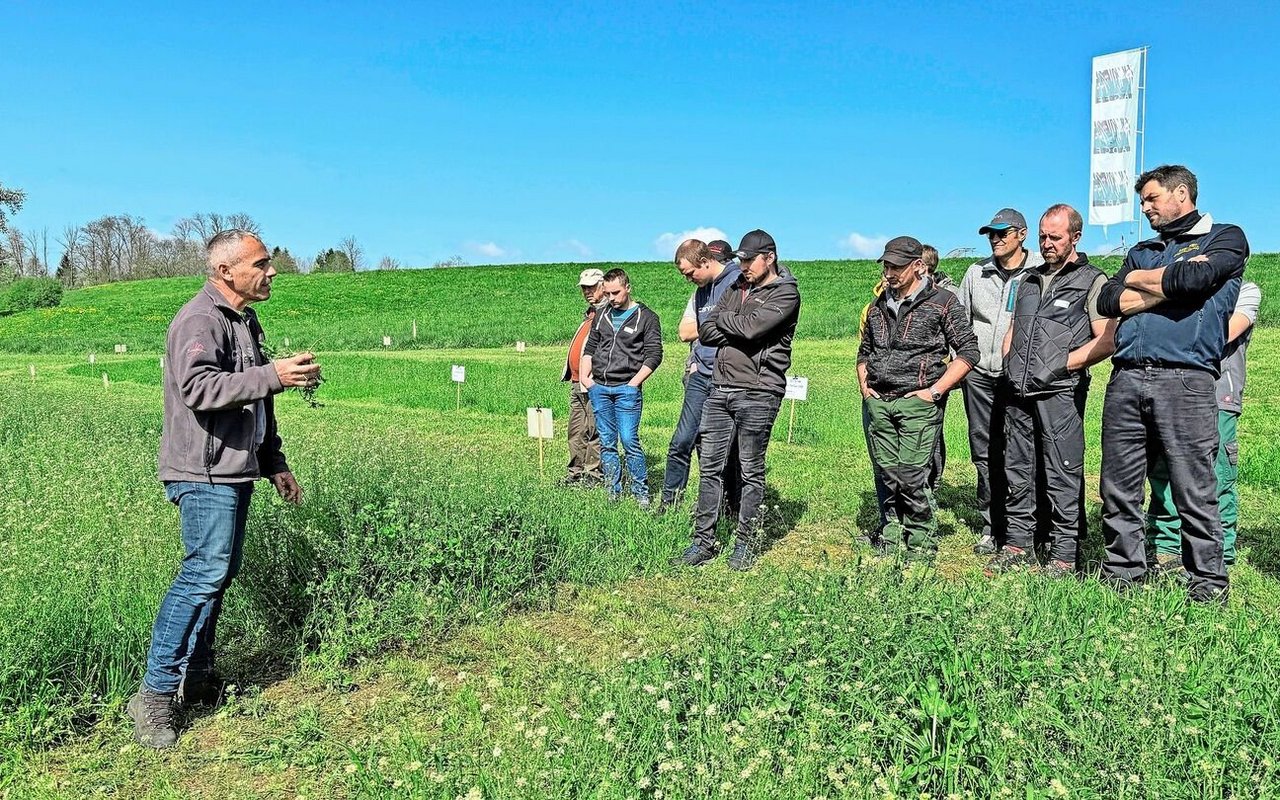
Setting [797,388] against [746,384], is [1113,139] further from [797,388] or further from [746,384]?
[746,384]

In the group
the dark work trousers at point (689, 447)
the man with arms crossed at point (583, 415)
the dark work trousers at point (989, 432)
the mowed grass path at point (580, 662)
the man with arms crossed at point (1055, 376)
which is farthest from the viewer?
the man with arms crossed at point (583, 415)

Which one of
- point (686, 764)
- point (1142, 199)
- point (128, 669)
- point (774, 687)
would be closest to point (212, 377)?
point (128, 669)

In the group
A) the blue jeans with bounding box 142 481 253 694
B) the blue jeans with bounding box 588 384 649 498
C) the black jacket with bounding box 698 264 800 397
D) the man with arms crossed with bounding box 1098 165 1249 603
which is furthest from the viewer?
the blue jeans with bounding box 588 384 649 498

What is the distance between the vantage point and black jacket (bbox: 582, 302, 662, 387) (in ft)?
24.0

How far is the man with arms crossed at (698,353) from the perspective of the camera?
633cm

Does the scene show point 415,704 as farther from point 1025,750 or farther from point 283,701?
point 1025,750

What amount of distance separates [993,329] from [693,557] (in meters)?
2.68

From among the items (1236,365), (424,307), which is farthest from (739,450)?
(424,307)

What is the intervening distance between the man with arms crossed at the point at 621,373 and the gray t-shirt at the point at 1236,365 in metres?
4.00

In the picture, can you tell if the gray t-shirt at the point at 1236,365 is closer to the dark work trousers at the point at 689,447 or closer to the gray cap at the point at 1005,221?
the gray cap at the point at 1005,221

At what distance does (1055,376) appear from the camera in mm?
5379

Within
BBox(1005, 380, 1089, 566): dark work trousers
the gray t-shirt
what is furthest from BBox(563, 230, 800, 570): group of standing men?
the gray t-shirt

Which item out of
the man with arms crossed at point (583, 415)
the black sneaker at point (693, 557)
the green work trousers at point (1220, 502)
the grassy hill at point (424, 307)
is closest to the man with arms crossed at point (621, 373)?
the man with arms crossed at point (583, 415)

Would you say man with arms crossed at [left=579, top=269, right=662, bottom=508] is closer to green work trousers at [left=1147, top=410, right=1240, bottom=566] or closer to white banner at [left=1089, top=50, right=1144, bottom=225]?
green work trousers at [left=1147, top=410, right=1240, bottom=566]
